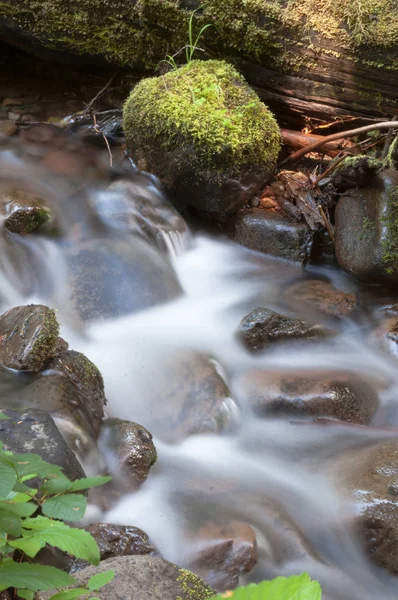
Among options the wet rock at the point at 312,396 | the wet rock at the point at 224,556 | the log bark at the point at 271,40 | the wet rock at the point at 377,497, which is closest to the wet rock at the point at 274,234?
the log bark at the point at 271,40

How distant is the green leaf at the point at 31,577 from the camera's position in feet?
2.95

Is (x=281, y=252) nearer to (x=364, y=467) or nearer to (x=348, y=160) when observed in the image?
(x=348, y=160)

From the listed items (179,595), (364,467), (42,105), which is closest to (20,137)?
(42,105)

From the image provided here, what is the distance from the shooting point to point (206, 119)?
15.0ft

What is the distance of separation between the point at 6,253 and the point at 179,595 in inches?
128

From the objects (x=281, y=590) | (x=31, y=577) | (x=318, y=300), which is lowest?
(x=318, y=300)

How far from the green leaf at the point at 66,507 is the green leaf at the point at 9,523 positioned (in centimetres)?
11

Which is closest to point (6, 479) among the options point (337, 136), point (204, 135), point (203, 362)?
point (203, 362)

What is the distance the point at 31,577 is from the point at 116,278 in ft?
11.3

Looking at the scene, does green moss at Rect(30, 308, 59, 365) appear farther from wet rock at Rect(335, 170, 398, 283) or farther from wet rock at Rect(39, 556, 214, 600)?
wet rock at Rect(335, 170, 398, 283)

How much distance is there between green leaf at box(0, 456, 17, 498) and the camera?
90 cm

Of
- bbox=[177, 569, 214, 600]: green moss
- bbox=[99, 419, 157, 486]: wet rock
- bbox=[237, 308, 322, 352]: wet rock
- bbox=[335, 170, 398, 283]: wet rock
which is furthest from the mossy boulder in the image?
bbox=[177, 569, 214, 600]: green moss

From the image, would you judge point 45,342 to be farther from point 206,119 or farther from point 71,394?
point 206,119

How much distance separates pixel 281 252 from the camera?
488cm
